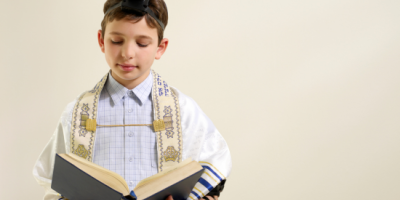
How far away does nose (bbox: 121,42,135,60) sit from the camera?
5.31 feet

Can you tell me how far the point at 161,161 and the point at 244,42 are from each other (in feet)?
4.01

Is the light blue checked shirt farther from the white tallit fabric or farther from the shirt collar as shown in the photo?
the white tallit fabric

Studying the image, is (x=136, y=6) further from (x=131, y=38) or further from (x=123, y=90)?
(x=123, y=90)

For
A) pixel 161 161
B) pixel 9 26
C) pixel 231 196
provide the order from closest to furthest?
pixel 161 161 → pixel 9 26 → pixel 231 196

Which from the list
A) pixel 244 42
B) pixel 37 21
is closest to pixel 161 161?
pixel 244 42

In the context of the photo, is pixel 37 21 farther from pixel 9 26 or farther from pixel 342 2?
pixel 342 2

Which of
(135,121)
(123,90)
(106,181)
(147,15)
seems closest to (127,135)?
(135,121)

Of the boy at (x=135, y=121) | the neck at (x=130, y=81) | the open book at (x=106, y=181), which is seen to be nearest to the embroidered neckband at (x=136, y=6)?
the boy at (x=135, y=121)

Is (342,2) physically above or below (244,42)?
above

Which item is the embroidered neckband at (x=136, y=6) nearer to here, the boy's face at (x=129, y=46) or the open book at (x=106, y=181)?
A: the boy's face at (x=129, y=46)

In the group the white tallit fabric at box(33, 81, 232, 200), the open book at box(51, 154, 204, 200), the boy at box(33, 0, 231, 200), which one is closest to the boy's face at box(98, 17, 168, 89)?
the boy at box(33, 0, 231, 200)

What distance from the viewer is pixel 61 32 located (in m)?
2.58

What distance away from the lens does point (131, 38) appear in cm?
163

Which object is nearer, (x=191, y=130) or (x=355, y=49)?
(x=191, y=130)
